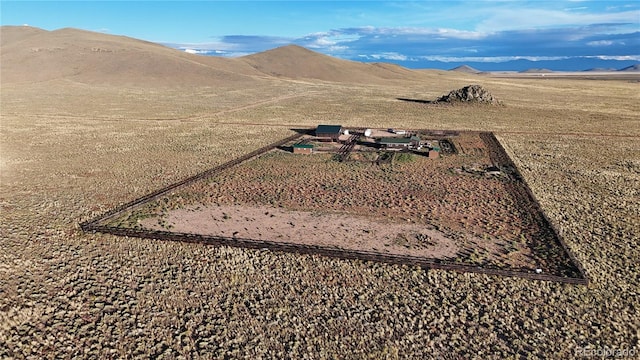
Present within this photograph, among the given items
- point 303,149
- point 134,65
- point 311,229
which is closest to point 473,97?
point 303,149

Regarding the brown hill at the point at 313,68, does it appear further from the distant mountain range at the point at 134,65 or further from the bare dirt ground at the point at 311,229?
the bare dirt ground at the point at 311,229

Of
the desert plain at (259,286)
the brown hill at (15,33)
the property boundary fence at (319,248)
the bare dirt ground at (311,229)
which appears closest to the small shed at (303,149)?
the desert plain at (259,286)

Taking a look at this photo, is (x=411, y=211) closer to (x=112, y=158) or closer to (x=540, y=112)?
(x=112, y=158)

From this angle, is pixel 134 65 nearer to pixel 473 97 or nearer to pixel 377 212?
pixel 473 97

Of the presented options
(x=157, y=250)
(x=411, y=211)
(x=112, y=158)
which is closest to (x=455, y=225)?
(x=411, y=211)

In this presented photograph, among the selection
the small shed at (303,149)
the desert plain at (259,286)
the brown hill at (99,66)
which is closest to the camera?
the desert plain at (259,286)

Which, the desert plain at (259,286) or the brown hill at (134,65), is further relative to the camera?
the brown hill at (134,65)

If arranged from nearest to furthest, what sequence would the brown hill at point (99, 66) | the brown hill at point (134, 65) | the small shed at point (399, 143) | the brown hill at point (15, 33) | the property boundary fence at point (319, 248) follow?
the property boundary fence at point (319, 248)
the small shed at point (399, 143)
the brown hill at point (99, 66)
the brown hill at point (134, 65)
the brown hill at point (15, 33)

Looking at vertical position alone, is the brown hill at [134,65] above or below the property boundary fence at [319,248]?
above

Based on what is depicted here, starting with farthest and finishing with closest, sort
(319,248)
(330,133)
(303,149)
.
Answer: (330,133), (303,149), (319,248)
